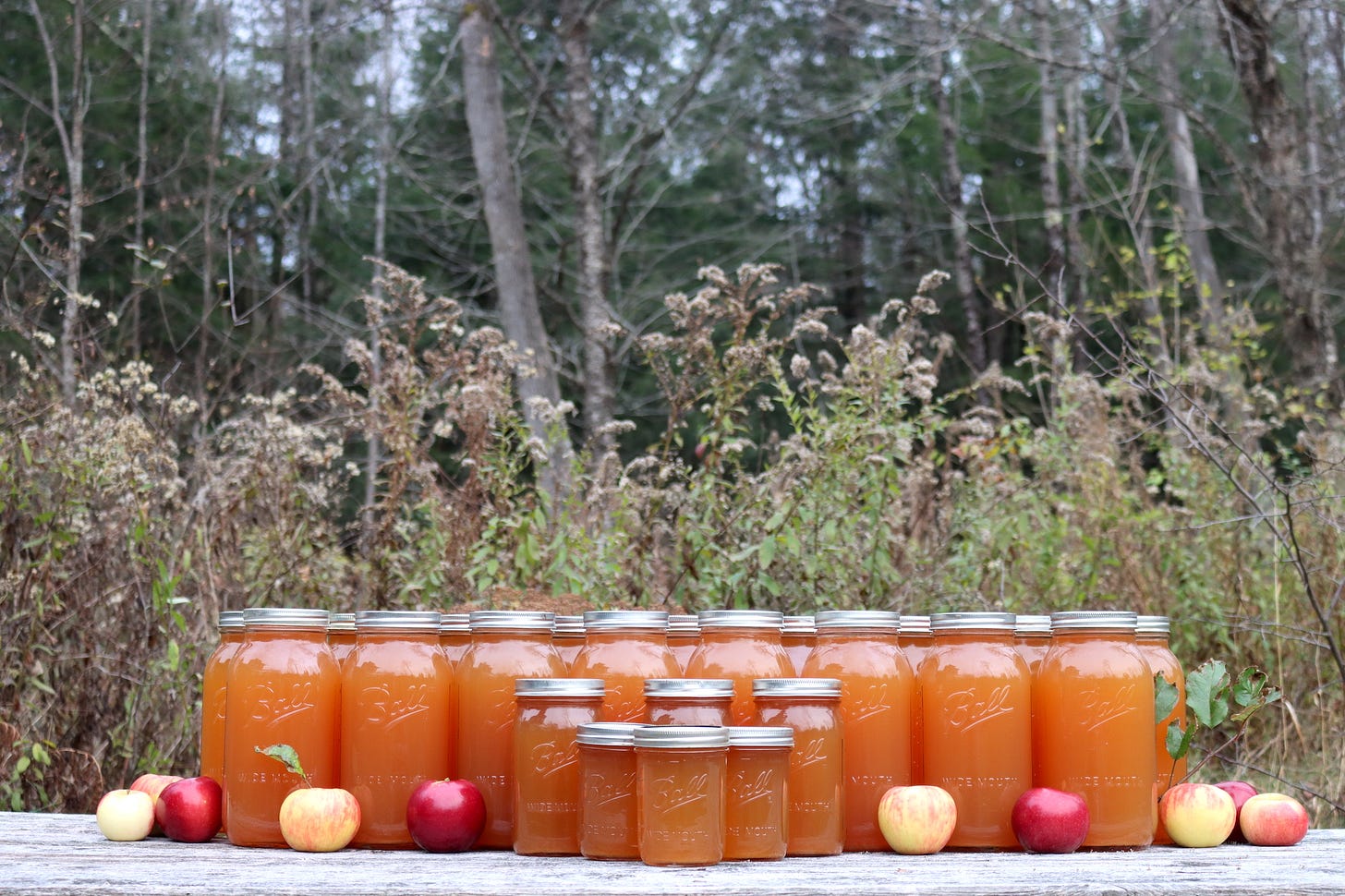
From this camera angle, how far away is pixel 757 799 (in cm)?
169

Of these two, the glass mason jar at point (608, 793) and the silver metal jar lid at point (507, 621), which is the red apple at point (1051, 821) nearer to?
the glass mason jar at point (608, 793)

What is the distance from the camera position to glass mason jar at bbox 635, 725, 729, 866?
5.25 ft

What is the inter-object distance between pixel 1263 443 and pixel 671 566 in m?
12.2

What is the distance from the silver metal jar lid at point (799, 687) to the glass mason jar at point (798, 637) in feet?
0.84

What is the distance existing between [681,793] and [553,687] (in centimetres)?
24

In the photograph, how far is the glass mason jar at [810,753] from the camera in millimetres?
1738

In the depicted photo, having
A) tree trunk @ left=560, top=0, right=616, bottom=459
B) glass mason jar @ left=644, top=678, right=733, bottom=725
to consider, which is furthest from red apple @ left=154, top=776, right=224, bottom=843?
tree trunk @ left=560, top=0, right=616, bottom=459

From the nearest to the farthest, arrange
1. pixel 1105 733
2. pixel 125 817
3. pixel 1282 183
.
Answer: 1. pixel 1105 733
2. pixel 125 817
3. pixel 1282 183

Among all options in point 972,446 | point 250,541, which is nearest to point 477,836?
point 250,541

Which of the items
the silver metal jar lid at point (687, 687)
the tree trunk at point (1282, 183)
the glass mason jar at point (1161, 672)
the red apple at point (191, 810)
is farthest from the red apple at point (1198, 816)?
the tree trunk at point (1282, 183)

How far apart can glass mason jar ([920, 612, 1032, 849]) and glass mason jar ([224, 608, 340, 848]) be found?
0.89 m

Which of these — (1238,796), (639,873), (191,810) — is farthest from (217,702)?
(1238,796)

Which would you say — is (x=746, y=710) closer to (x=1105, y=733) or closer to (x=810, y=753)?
(x=810, y=753)

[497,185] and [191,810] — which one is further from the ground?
[497,185]
